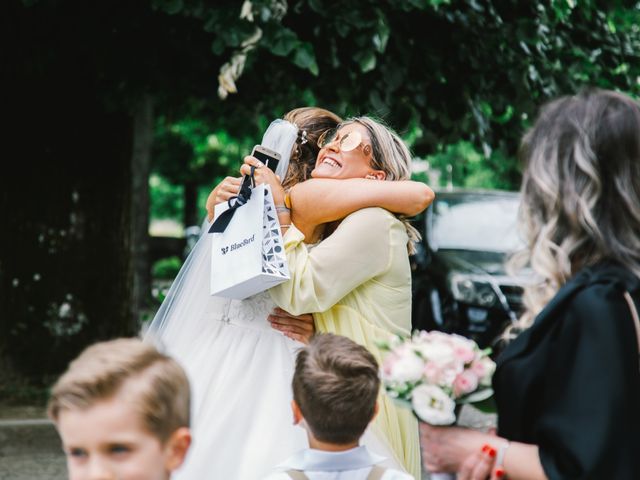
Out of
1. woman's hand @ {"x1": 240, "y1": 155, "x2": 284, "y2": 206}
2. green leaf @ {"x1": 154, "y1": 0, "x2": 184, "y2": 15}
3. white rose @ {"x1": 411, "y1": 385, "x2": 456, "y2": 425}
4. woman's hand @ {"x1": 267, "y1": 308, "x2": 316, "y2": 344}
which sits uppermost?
green leaf @ {"x1": 154, "y1": 0, "x2": 184, "y2": 15}

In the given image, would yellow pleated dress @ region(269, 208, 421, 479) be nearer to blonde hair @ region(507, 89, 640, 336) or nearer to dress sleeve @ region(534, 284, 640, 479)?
blonde hair @ region(507, 89, 640, 336)

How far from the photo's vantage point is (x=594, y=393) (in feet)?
5.77

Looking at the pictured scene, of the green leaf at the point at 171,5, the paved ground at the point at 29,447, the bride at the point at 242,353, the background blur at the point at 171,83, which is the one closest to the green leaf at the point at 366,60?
the background blur at the point at 171,83

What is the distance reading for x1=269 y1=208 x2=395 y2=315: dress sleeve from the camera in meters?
2.84

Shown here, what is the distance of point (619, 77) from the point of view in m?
6.91

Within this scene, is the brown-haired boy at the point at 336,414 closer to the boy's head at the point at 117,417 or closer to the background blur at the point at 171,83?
the boy's head at the point at 117,417

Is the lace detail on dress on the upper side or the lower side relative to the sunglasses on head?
lower

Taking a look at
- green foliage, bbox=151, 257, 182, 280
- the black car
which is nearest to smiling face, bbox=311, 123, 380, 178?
the black car

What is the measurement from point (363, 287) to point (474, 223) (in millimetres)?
6405

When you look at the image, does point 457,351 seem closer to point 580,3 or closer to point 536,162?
point 536,162

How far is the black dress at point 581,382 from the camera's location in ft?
5.75

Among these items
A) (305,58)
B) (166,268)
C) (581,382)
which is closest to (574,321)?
(581,382)

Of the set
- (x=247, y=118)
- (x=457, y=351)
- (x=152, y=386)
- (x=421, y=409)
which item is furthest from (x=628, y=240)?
(x=247, y=118)

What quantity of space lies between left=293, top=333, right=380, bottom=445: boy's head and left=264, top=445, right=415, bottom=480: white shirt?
0.11 feet
